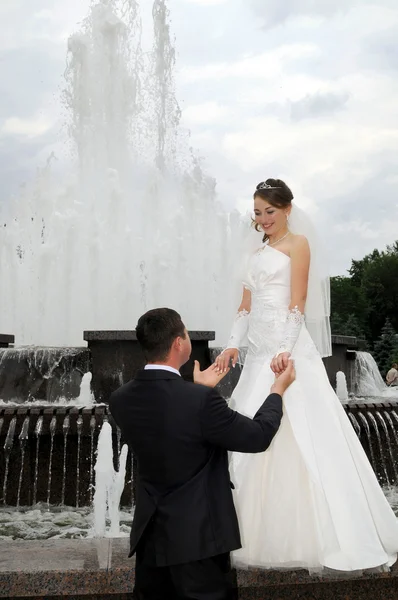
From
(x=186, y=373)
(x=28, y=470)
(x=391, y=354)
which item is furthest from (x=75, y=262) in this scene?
(x=391, y=354)

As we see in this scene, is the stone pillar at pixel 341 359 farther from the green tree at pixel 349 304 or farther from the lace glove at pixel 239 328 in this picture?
the green tree at pixel 349 304

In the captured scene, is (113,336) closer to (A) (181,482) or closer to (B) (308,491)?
(B) (308,491)

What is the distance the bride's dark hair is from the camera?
3.87m

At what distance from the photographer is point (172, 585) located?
2725mm

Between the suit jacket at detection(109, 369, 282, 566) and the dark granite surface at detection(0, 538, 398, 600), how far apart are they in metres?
1.03

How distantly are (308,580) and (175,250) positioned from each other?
1276 centimetres

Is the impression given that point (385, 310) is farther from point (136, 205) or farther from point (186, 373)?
point (186, 373)

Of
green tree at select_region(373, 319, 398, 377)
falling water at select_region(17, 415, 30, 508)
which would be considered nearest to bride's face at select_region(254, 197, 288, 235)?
falling water at select_region(17, 415, 30, 508)

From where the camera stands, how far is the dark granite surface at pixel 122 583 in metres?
3.58

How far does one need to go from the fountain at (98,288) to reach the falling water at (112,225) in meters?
0.03

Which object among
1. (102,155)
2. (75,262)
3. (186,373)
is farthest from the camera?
(102,155)

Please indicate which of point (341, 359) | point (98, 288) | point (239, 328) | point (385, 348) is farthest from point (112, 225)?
point (385, 348)

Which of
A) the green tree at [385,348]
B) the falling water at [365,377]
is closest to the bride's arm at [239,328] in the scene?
the falling water at [365,377]

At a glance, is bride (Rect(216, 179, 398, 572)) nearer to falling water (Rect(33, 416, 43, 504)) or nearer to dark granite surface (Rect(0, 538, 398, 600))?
dark granite surface (Rect(0, 538, 398, 600))
